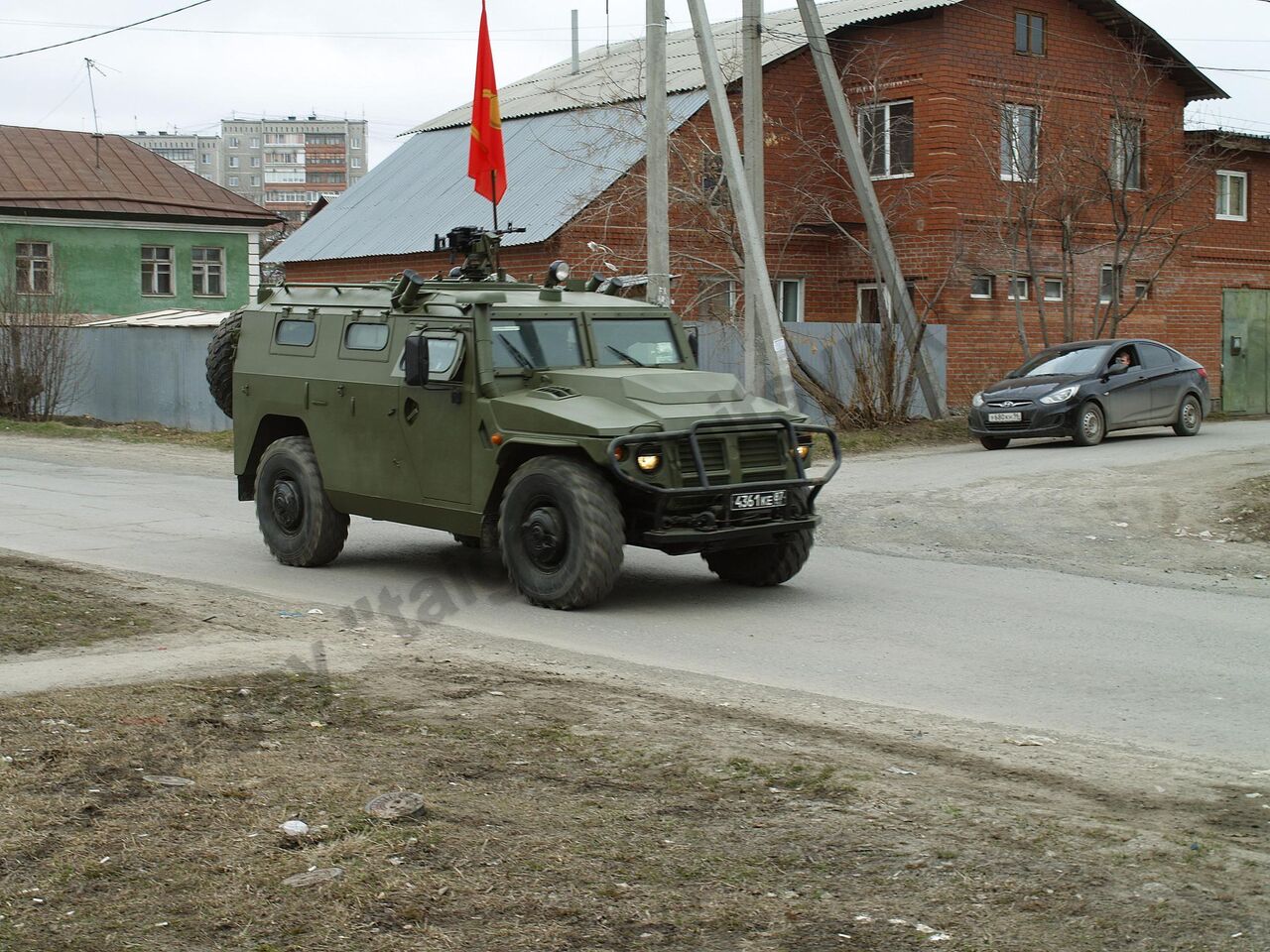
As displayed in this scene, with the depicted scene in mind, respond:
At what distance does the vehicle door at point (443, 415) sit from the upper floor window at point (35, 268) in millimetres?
22205

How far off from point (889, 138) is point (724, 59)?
11.0ft

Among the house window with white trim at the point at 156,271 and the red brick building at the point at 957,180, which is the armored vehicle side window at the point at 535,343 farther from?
the house window with white trim at the point at 156,271

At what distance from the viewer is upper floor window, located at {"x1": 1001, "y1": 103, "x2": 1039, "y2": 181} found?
26234 millimetres

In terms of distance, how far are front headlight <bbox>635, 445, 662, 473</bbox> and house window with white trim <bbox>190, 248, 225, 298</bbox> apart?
36.7 meters

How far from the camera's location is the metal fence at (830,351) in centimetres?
2402

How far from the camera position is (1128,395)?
70.9 ft

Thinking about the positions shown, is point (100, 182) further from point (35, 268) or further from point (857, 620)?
point (857, 620)

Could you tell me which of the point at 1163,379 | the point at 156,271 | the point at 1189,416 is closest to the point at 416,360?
the point at 1163,379

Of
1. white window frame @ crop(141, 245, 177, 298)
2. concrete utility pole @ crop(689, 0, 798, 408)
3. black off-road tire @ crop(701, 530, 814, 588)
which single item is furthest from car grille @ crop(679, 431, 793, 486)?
white window frame @ crop(141, 245, 177, 298)

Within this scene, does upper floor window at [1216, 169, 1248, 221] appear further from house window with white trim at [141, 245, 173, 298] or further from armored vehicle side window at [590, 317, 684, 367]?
house window with white trim at [141, 245, 173, 298]

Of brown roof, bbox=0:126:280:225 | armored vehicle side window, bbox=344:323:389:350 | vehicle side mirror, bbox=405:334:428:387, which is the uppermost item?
brown roof, bbox=0:126:280:225

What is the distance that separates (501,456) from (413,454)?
0.93m

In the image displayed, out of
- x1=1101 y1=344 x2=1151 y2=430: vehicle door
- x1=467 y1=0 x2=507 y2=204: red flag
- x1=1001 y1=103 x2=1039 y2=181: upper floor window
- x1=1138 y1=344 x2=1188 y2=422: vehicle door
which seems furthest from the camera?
x1=1001 y1=103 x2=1039 y2=181: upper floor window

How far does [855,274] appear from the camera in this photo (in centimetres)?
3005
